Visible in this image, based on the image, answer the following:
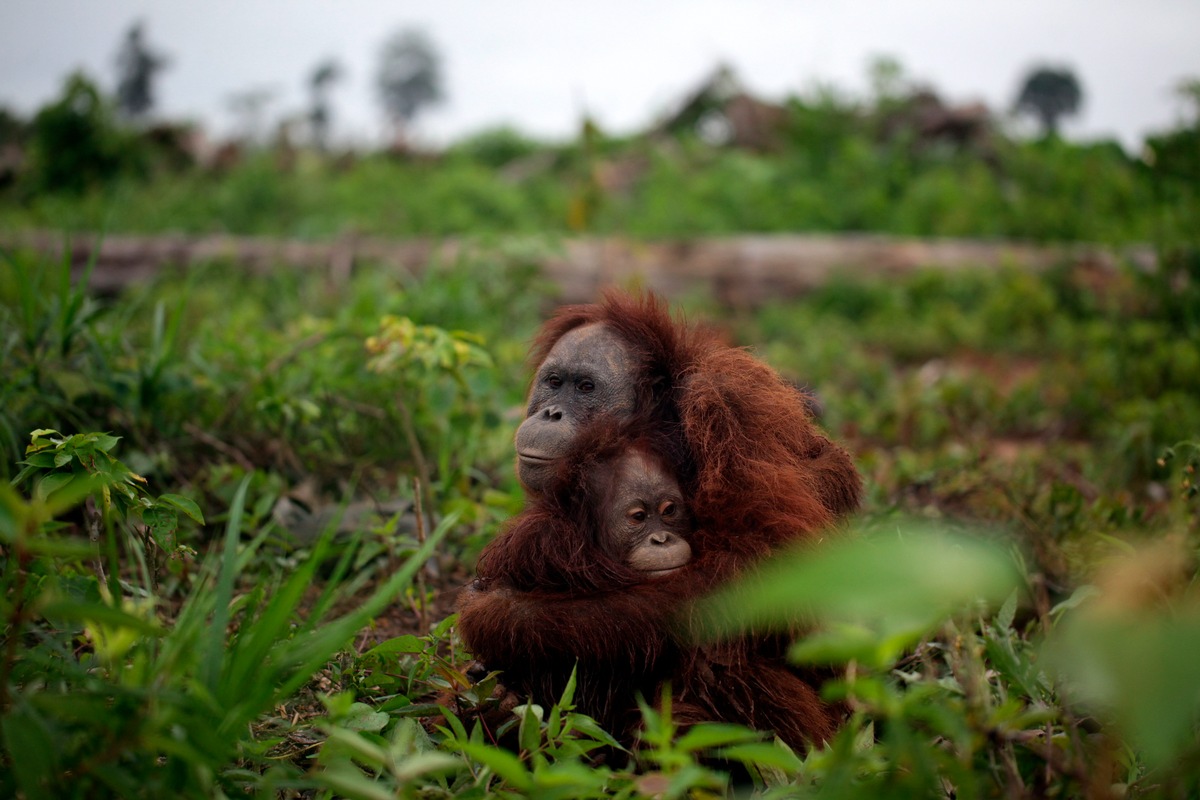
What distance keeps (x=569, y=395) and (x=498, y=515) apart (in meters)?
0.82

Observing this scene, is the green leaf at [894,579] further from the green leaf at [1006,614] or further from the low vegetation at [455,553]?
the green leaf at [1006,614]

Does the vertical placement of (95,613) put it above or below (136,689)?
above

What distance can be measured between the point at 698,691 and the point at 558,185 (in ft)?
33.5

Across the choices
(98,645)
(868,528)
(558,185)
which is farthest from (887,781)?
(558,185)

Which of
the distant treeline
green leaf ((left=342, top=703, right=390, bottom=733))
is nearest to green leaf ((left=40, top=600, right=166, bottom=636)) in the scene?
green leaf ((left=342, top=703, right=390, bottom=733))

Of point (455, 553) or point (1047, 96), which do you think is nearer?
point (455, 553)

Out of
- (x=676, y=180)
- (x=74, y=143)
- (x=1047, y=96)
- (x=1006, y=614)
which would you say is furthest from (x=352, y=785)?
(x=1047, y=96)

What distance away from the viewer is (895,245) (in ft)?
25.0

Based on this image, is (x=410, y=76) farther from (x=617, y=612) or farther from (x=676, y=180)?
(x=617, y=612)

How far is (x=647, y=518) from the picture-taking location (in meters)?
1.85

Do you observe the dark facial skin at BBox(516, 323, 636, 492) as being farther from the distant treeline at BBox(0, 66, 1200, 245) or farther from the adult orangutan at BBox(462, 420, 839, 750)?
the distant treeline at BBox(0, 66, 1200, 245)

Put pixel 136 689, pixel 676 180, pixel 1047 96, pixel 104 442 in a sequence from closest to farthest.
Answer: pixel 136 689, pixel 104 442, pixel 676 180, pixel 1047 96

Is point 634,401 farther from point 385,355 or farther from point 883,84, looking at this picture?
point 883,84

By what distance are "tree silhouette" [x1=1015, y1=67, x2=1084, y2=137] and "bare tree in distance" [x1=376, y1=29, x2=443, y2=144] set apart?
41.4 ft
